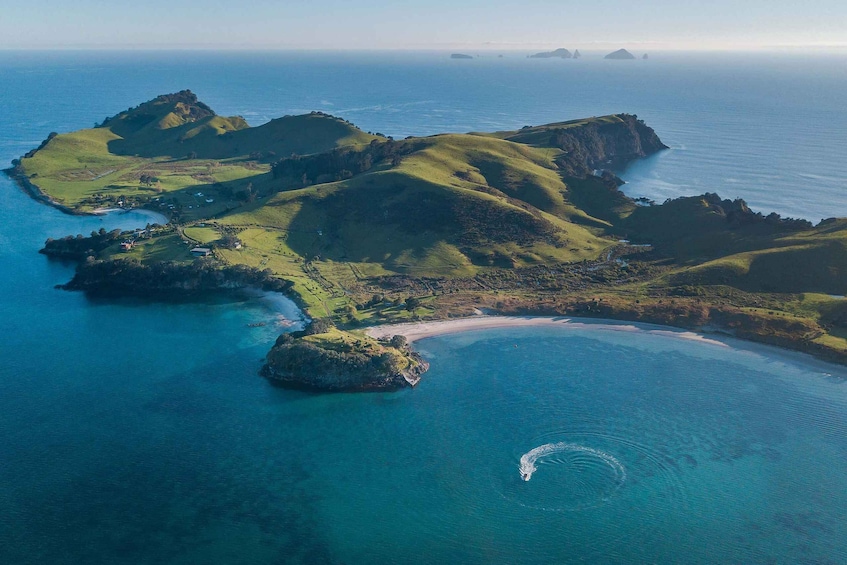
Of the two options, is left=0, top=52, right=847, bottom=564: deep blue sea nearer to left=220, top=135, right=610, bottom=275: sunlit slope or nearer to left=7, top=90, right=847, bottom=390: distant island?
left=7, top=90, right=847, bottom=390: distant island

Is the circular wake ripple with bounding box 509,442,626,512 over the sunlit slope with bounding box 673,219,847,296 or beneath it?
beneath

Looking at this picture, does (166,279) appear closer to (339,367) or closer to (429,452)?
(339,367)

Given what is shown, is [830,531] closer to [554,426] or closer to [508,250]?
[554,426]

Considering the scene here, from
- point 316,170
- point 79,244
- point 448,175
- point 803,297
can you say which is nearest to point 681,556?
point 803,297

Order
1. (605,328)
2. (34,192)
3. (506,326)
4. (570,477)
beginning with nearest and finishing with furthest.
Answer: (570,477) → (605,328) → (506,326) → (34,192)

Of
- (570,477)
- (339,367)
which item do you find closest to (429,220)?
(339,367)

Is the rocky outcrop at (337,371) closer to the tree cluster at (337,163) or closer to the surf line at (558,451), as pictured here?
the surf line at (558,451)

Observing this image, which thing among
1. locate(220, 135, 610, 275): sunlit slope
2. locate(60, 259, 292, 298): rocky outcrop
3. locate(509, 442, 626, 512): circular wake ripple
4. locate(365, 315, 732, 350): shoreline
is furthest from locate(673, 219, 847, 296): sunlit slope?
locate(60, 259, 292, 298): rocky outcrop
